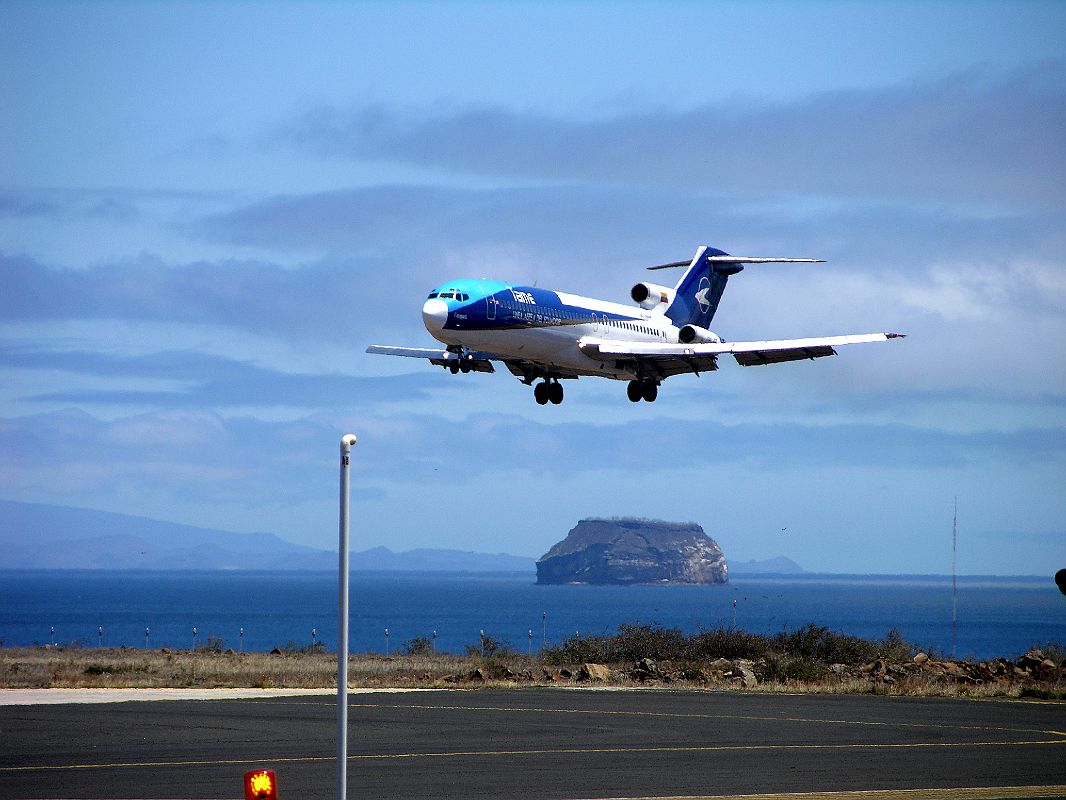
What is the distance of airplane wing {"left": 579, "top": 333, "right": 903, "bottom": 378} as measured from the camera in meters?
46.0

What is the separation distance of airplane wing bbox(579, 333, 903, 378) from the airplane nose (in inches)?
269

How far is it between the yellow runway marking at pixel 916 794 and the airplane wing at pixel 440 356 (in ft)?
79.7

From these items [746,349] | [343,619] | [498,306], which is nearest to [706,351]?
[746,349]

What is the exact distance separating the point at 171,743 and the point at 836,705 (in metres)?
16.7

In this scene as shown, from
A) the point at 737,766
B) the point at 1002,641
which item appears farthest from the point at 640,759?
the point at 1002,641

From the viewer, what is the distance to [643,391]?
5012 centimetres

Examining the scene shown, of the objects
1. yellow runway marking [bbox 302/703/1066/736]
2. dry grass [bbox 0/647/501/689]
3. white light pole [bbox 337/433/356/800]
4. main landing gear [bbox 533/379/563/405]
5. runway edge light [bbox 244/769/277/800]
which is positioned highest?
main landing gear [bbox 533/379/563/405]

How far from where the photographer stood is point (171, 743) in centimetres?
2545

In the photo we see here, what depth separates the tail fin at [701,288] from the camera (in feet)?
187

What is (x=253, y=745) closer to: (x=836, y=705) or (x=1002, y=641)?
(x=836, y=705)

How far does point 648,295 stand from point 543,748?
3033 centimetres

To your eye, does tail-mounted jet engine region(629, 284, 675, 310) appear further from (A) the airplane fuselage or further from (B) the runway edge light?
(B) the runway edge light

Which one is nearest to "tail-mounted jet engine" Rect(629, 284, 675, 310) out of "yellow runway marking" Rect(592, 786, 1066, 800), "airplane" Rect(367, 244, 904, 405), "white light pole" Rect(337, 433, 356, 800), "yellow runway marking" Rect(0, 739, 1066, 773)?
"airplane" Rect(367, 244, 904, 405)

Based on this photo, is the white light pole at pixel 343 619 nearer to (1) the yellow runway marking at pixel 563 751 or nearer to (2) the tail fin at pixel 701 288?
(1) the yellow runway marking at pixel 563 751
